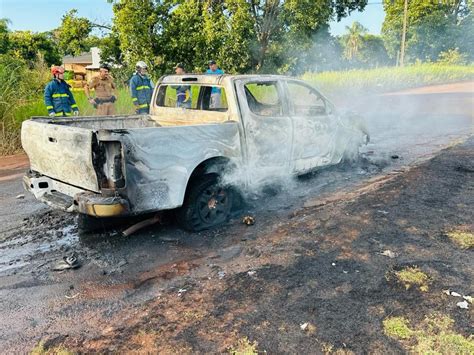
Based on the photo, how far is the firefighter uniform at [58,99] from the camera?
796 cm

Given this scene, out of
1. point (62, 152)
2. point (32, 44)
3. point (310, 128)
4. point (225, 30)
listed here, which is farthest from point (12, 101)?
point (32, 44)

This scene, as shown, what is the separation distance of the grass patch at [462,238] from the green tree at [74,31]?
2242 centimetres

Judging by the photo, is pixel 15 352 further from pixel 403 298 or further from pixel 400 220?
pixel 400 220

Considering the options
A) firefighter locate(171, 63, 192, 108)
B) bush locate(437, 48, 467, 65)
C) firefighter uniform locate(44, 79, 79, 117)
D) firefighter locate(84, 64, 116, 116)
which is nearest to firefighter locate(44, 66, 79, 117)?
firefighter uniform locate(44, 79, 79, 117)

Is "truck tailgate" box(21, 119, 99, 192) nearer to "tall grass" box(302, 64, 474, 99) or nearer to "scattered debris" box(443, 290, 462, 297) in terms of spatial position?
"scattered debris" box(443, 290, 462, 297)

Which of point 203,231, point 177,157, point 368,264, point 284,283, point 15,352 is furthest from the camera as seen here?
point 203,231

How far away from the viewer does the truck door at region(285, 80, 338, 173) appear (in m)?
5.78

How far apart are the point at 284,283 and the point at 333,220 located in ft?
5.40

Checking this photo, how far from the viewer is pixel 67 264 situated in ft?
13.0

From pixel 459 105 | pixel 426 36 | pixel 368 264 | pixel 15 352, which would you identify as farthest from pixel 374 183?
pixel 426 36

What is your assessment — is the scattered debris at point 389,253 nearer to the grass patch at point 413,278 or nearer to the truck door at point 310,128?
the grass patch at point 413,278

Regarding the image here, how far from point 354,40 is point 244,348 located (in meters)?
72.6

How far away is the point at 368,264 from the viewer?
12.4 ft

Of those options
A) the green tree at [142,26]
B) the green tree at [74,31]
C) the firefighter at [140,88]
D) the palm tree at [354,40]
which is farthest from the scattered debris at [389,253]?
the palm tree at [354,40]
